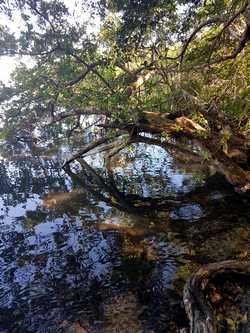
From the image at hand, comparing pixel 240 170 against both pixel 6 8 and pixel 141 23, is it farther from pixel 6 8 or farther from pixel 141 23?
pixel 6 8

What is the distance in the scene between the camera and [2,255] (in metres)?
12.1

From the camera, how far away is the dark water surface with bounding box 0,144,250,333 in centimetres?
797

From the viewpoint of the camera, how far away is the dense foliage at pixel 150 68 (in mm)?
13383

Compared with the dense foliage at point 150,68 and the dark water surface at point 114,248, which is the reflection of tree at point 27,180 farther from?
the dense foliage at point 150,68

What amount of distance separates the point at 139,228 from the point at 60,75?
10376 millimetres

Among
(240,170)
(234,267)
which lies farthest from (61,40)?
(234,267)

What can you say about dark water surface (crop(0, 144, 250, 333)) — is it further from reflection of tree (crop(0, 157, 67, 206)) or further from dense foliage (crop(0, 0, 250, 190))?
dense foliage (crop(0, 0, 250, 190))

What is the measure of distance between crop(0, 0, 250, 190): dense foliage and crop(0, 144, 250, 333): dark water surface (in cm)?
309

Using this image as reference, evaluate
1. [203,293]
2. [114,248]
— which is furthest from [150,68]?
[203,293]

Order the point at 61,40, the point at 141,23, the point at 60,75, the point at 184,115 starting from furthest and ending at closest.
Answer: the point at 60,75 < the point at 61,40 < the point at 184,115 < the point at 141,23

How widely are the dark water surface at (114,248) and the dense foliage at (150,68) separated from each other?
122 inches

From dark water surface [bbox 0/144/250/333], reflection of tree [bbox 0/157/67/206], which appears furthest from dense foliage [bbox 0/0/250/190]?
reflection of tree [bbox 0/157/67/206]

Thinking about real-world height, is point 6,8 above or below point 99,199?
above

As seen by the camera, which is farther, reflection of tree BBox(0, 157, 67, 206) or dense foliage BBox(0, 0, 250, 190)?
reflection of tree BBox(0, 157, 67, 206)
